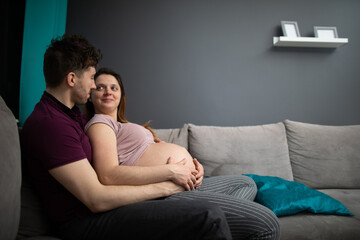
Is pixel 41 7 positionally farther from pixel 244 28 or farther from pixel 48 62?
pixel 244 28

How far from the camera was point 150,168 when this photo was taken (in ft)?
Result: 3.28

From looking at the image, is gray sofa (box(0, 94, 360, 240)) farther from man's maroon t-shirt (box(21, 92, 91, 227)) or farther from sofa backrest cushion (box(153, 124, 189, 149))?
man's maroon t-shirt (box(21, 92, 91, 227))

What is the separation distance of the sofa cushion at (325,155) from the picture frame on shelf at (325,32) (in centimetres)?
91

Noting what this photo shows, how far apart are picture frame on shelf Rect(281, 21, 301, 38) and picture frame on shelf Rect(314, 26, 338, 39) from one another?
0.18 metres

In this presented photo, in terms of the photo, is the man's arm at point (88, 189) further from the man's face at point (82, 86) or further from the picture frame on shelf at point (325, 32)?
the picture frame on shelf at point (325, 32)

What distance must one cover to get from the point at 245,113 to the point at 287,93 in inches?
18.1

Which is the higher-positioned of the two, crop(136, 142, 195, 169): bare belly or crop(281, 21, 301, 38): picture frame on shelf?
crop(281, 21, 301, 38): picture frame on shelf

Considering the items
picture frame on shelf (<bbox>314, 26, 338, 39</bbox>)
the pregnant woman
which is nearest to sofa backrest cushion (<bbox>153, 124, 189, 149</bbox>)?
the pregnant woman

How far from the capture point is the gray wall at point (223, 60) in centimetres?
241

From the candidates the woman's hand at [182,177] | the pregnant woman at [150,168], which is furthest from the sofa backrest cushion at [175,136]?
the woman's hand at [182,177]

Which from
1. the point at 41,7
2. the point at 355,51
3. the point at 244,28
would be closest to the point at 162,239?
the point at 41,7

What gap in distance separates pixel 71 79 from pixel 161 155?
1.69 feet

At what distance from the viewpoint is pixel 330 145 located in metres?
1.97

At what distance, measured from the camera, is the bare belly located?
116cm
